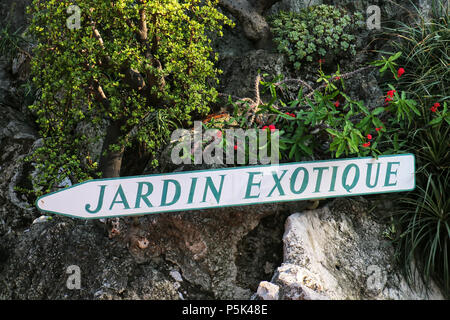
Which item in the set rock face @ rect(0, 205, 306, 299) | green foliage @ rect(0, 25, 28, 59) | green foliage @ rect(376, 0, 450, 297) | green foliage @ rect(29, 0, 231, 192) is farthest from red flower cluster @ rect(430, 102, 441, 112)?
green foliage @ rect(0, 25, 28, 59)

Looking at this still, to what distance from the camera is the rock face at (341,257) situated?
363 cm

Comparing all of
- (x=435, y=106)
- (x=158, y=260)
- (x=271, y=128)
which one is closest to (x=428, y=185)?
(x=435, y=106)

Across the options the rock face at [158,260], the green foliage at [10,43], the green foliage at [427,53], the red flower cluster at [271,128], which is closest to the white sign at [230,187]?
the red flower cluster at [271,128]

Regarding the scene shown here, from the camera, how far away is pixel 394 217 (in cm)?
424

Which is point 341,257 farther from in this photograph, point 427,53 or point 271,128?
point 427,53

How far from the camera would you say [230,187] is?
3.60 metres

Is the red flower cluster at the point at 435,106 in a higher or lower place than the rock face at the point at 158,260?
higher

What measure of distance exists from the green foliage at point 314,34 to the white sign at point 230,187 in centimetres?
190

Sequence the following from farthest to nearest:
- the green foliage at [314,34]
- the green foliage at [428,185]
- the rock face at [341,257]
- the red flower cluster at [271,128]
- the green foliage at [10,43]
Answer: the green foliage at [10,43], the green foliage at [314,34], the green foliage at [428,185], the red flower cluster at [271,128], the rock face at [341,257]

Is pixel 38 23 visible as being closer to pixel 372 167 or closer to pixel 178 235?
pixel 178 235

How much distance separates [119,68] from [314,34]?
2430mm

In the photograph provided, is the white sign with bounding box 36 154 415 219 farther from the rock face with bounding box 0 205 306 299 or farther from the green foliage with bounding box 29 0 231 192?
the green foliage with bounding box 29 0 231 192

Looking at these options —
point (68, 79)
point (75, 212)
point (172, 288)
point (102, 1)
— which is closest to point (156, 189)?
point (75, 212)

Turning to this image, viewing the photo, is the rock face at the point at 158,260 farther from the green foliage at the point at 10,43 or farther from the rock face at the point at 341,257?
the green foliage at the point at 10,43
